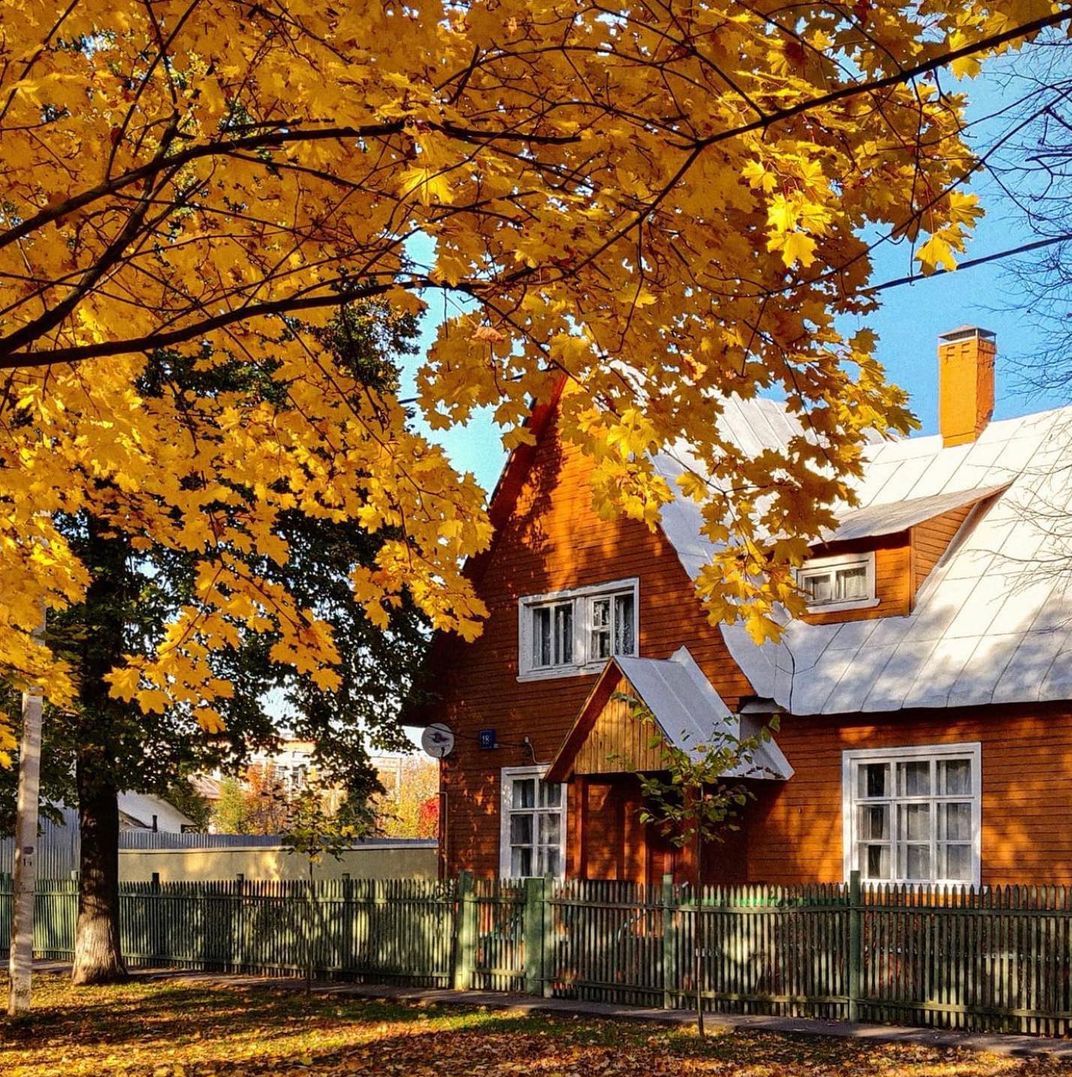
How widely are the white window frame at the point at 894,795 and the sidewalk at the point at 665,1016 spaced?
294 centimetres

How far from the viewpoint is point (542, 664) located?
26.1 metres

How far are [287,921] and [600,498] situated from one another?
1844cm

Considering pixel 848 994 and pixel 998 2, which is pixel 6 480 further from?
pixel 848 994

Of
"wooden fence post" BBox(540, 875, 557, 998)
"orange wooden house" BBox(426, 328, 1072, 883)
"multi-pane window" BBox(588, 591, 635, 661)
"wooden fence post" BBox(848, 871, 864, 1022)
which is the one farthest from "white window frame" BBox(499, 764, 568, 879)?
"wooden fence post" BBox(848, 871, 864, 1022)

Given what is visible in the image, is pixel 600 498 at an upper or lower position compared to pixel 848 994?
upper

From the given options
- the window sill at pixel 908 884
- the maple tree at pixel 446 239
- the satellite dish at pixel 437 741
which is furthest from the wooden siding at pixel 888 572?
the maple tree at pixel 446 239

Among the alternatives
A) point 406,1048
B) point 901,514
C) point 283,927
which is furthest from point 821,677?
point 283,927

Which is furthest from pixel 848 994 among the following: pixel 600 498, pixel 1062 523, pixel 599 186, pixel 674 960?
pixel 599 186

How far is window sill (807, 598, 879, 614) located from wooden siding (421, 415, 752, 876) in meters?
2.07

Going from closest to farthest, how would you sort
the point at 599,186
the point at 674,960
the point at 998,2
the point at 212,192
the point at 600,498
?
the point at 998,2 < the point at 599,186 < the point at 600,498 < the point at 212,192 < the point at 674,960

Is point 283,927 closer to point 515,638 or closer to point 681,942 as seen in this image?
point 515,638

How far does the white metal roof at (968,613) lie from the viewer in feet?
65.8

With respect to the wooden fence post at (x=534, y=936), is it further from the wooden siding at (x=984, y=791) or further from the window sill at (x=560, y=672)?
the window sill at (x=560, y=672)

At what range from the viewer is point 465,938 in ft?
72.5
